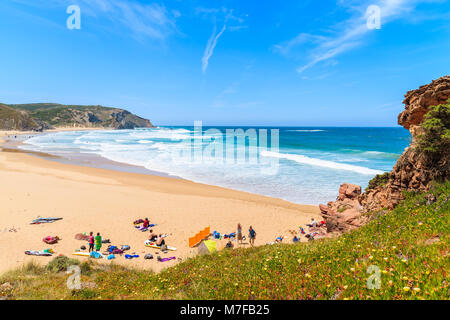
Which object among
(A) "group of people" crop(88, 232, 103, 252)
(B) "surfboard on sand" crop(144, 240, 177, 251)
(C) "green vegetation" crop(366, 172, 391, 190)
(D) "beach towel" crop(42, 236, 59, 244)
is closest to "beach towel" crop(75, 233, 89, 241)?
(D) "beach towel" crop(42, 236, 59, 244)

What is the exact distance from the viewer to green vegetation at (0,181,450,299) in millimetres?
3906

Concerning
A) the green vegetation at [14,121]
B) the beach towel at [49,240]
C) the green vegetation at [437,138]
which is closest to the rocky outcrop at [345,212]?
the green vegetation at [437,138]

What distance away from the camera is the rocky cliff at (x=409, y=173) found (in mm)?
9266

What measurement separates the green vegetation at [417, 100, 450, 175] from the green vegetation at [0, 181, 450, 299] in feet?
4.27

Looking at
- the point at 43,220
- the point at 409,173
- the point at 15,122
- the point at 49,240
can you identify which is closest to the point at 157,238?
the point at 49,240

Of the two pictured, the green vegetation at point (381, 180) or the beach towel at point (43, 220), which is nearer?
the green vegetation at point (381, 180)

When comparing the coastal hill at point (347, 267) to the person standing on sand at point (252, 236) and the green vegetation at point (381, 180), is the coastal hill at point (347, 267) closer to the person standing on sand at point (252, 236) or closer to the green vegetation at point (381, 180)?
the green vegetation at point (381, 180)

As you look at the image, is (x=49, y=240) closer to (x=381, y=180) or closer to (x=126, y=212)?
(x=126, y=212)

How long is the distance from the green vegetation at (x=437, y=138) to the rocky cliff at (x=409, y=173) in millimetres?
32

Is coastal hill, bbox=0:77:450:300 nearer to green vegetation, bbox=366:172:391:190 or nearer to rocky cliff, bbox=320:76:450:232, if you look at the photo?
rocky cliff, bbox=320:76:450:232

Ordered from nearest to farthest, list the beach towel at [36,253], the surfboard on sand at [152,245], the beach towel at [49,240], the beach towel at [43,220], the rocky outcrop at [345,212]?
the beach towel at [36,253] < the rocky outcrop at [345,212] < the beach towel at [49,240] < the surfboard on sand at [152,245] < the beach towel at [43,220]

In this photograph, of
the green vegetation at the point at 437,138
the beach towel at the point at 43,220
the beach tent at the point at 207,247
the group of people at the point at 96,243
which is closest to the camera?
the green vegetation at the point at 437,138
